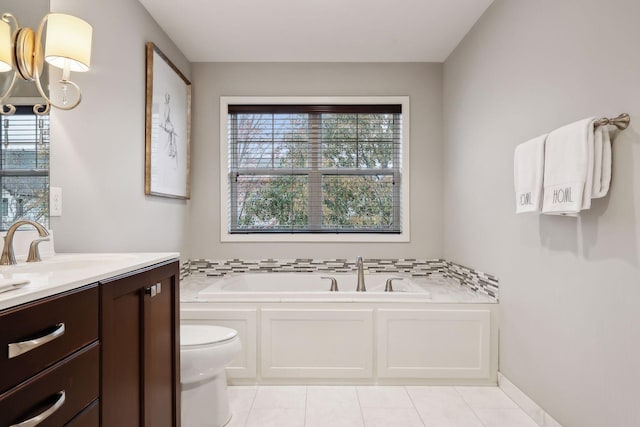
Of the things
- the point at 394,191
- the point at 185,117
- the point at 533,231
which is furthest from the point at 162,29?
the point at 533,231

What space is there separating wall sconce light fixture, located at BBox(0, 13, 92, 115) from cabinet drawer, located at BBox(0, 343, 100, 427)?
39.3 inches

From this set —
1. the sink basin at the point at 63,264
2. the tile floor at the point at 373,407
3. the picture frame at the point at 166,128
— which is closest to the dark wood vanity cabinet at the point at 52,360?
the sink basin at the point at 63,264

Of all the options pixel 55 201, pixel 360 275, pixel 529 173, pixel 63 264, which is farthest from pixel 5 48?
pixel 360 275

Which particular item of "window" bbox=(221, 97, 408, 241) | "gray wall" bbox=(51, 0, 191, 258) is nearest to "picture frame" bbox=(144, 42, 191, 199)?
"gray wall" bbox=(51, 0, 191, 258)

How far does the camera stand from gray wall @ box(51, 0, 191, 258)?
1719 mm

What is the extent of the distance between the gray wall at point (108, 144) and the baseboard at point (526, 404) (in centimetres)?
239

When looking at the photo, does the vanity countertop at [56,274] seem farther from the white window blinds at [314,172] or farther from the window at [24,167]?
the white window blinds at [314,172]

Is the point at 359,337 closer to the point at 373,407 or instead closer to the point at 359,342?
the point at 359,342

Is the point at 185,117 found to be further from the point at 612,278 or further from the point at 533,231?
the point at 612,278

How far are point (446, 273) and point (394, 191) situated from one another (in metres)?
0.83

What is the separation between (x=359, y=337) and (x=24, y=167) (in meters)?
1.96

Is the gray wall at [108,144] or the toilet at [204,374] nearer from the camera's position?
the gray wall at [108,144]

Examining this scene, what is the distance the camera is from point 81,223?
182 cm

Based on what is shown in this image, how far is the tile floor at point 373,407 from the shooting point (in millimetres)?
2023
